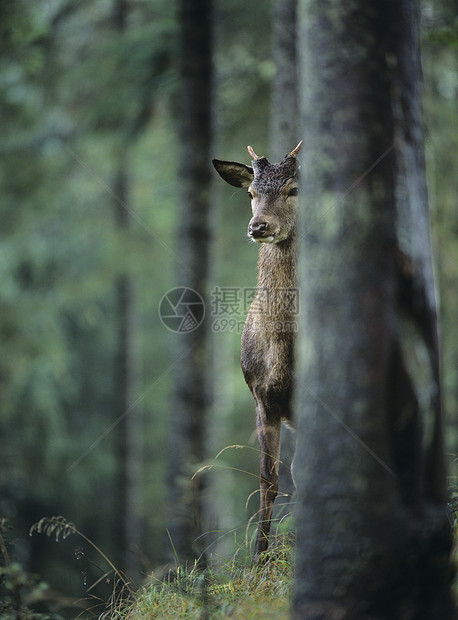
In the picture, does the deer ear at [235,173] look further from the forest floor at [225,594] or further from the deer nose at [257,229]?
the forest floor at [225,594]

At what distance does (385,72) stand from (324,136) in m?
0.35

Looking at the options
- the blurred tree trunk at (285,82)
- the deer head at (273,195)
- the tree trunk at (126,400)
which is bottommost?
the tree trunk at (126,400)

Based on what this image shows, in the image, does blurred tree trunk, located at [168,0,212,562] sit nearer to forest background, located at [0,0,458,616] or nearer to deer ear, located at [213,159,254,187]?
forest background, located at [0,0,458,616]

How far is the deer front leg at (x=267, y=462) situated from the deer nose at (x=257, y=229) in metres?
1.11

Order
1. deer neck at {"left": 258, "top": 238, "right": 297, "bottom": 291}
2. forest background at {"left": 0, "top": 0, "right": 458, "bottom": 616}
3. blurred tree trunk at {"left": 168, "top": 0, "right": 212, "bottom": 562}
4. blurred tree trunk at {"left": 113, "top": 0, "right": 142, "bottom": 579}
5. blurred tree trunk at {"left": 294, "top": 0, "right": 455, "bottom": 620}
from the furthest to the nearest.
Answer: blurred tree trunk at {"left": 113, "top": 0, "right": 142, "bottom": 579} < forest background at {"left": 0, "top": 0, "right": 458, "bottom": 616} < blurred tree trunk at {"left": 168, "top": 0, "right": 212, "bottom": 562} < deer neck at {"left": 258, "top": 238, "right": 297, "bottom": 291} < blurred tree trunk at {"left": 294, "top": 0, "right": 455, "bottom": 620}

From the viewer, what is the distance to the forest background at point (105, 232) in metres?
8.96

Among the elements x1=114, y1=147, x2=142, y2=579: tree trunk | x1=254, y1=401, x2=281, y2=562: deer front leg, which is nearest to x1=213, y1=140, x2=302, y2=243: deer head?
x1=254, y1=401, x2=281, y2=562: deer front leg

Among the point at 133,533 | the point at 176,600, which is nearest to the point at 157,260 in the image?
the point at 133,533

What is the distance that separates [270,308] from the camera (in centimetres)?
439

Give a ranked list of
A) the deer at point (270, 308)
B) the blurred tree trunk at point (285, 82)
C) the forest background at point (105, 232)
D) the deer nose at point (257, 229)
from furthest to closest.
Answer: the forest background at point (105, 232) < the blurred tree trunk at point (285, 82) < the deer at point (270, 308) < the deer nose at point (257, 229)

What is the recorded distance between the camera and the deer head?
13.5 feet

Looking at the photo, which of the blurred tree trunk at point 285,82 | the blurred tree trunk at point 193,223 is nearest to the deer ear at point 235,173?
the blurred tree trunk at point 285,82

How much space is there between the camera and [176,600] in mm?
3533

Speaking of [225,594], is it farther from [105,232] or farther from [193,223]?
[105,232]
